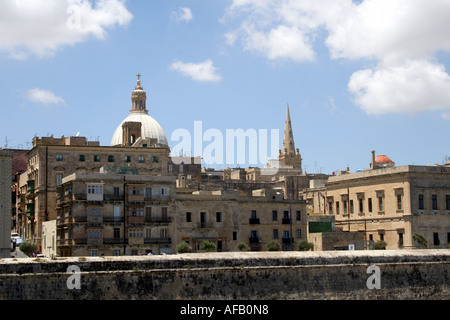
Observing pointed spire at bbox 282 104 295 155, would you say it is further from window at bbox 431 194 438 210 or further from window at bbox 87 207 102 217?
window at bbox 87 207 102 217

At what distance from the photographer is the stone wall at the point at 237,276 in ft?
91.9

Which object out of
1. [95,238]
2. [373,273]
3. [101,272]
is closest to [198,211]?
[95,238]

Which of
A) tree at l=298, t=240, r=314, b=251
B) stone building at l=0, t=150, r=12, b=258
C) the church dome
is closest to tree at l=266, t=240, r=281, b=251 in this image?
tree at l=298, t=240, r=314, b=251

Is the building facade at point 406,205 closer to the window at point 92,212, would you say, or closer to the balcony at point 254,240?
the balcony at point 254,240

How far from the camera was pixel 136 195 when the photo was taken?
162 feet

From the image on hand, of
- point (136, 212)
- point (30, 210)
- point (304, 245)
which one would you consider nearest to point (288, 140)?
point (30, 210)

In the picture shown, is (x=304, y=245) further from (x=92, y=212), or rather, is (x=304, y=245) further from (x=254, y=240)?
(x=92, y=212)

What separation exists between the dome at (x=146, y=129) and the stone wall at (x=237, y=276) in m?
53.7

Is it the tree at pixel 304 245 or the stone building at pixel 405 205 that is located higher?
the stone building at pixel 405 205

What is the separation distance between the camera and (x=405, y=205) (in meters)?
55.0

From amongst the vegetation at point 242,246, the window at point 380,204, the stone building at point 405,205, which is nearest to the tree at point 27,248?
the vegetation at point 242,246

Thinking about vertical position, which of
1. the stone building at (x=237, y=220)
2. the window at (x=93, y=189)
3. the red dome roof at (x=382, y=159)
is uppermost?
the red dome roof at (x=382, y=159)

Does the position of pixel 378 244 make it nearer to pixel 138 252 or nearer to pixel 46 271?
pixel 138 252

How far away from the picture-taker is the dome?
86.0 metres
